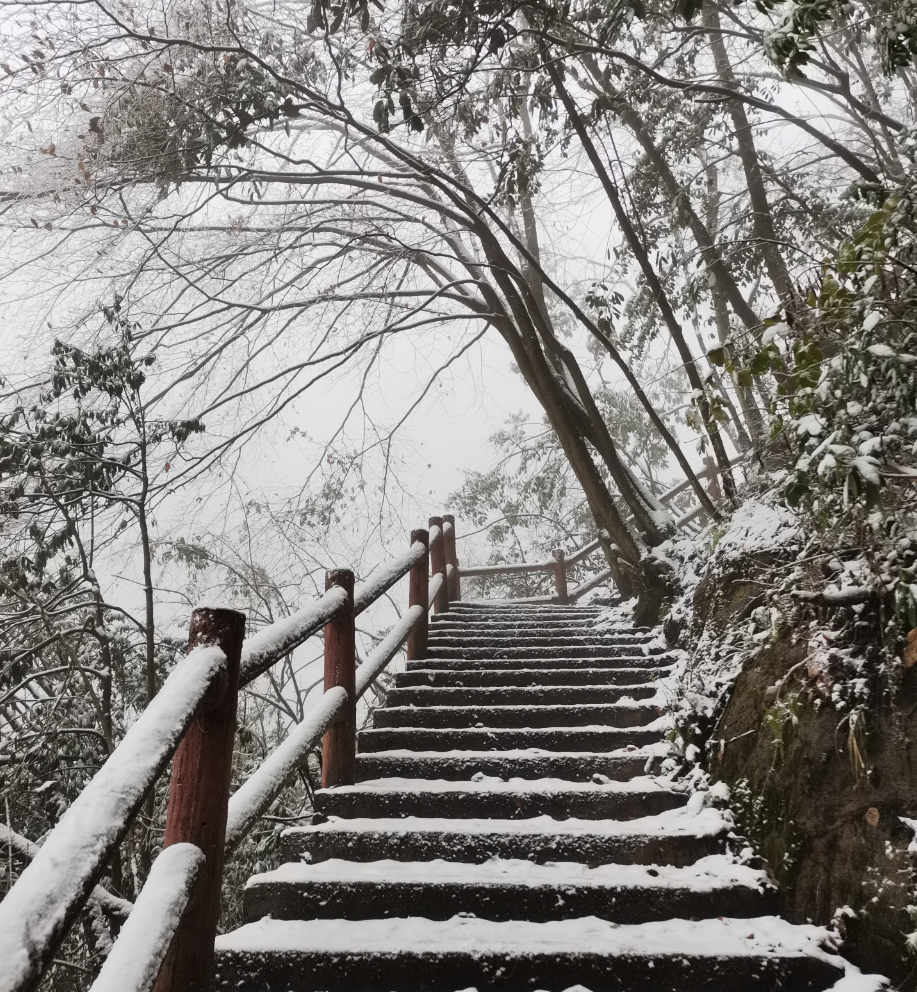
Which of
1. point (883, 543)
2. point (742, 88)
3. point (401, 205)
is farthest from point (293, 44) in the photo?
point (883, 543)

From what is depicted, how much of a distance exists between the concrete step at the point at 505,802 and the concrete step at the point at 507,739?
1.62 feet

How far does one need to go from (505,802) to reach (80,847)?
2.32m

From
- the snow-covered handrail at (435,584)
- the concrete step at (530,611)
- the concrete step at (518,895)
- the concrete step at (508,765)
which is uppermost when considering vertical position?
the snow-covered handrail at (435,584)

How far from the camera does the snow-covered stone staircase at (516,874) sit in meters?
2.19

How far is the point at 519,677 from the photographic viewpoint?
4.58 meters

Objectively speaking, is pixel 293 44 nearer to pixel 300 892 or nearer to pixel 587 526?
pixel 300 892

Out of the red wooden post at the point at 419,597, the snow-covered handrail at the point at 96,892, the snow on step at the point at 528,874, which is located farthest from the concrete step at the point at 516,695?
the snow-covered handrail at the point at 96,892

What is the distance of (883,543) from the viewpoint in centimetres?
256

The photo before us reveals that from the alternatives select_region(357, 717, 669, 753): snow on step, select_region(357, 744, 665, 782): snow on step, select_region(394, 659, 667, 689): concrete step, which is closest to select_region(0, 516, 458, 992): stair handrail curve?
select_region(357, 744, 665, 782): snow on step

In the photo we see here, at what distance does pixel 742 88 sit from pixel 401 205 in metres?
4.35

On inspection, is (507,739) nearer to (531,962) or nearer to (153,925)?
(531,962)

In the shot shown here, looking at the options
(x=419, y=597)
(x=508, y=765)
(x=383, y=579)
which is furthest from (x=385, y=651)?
(x=508, y=765)

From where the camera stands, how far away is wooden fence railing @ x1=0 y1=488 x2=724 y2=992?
3.25 ft

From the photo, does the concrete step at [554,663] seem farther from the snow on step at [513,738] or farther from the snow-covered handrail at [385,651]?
the snow on step at [513,738]
